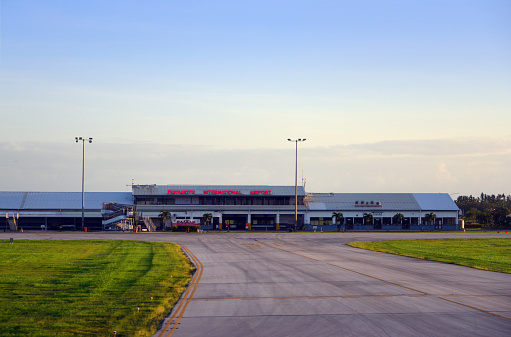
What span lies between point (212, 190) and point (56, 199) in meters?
35.5

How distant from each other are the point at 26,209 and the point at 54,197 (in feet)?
23.6

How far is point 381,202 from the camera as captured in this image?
120 metres

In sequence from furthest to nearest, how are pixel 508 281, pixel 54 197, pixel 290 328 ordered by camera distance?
pixel 54 197 < pixel 508 281 < pixel 290 328

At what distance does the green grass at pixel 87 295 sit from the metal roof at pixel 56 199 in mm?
78214

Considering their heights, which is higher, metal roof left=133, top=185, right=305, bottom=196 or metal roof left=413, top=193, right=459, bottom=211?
metal roof left=133, top=185, right=305, bottom=196

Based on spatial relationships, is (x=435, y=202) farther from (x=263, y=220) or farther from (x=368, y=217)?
(x=263, y=220)

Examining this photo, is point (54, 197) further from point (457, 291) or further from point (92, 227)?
point (457, 291)

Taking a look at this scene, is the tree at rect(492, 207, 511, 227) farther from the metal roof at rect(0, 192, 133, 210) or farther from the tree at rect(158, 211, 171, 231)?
the metal roof at rect(0, 192, 133, 210)

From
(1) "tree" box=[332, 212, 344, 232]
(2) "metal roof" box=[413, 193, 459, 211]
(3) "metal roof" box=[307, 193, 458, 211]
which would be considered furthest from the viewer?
(2) "metal roof" box=[413, 193, 459, 211]

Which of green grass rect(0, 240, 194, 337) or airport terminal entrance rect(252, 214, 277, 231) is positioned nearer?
green grass rect(0, 240, 194, 337)

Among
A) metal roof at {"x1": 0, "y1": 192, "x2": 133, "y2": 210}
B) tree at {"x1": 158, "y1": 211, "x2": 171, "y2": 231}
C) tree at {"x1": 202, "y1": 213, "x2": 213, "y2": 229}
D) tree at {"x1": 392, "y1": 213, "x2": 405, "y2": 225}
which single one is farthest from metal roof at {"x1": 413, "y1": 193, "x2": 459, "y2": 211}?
metal roof at {"x1": 0, "y1": 192, "x2": 133, "y2": 210}

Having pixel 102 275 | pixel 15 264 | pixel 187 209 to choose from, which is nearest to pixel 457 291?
pixel 102 275

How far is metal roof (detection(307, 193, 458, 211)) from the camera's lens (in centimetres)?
11750

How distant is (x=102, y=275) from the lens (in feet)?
92.0
